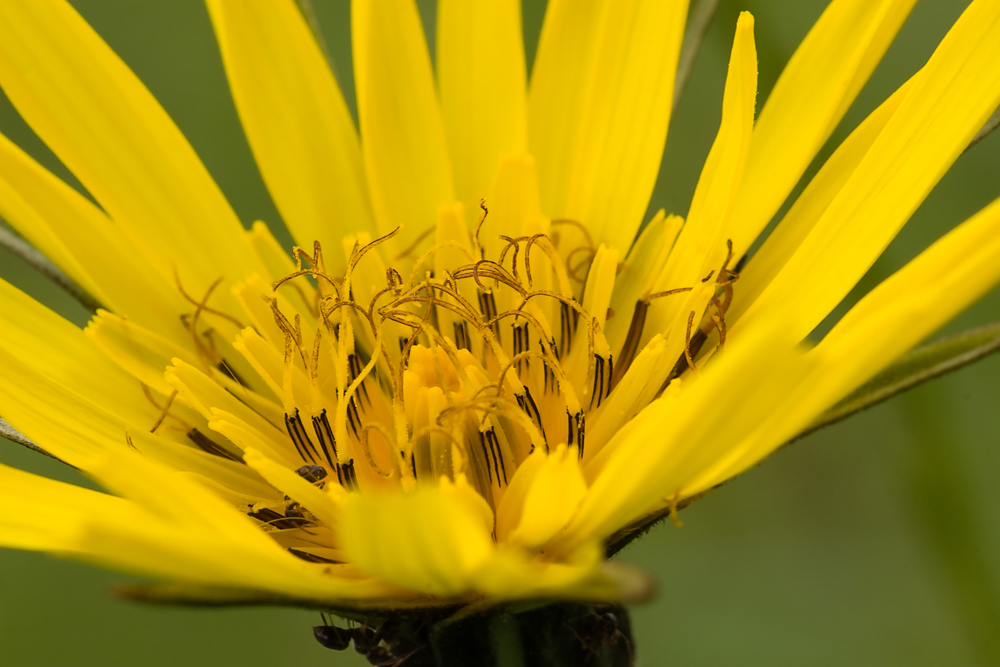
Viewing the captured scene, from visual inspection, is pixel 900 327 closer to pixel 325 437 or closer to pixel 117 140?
pixel 325 437

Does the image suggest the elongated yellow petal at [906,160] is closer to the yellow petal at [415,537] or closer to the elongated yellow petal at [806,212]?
the elongated yellow petal at [806,212]

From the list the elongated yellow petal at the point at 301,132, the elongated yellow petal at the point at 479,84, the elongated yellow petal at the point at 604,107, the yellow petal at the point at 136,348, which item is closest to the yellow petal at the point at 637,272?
the elongated yellow petal at the point at 604,107

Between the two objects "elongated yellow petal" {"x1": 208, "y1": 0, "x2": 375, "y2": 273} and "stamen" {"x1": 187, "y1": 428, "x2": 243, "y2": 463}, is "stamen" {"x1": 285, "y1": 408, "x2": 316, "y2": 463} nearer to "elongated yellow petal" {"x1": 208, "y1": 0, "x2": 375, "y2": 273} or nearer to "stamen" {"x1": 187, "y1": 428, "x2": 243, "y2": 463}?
"stamen" {"x1": 187, "y1": 428, "x2": 243, "y2": 463}

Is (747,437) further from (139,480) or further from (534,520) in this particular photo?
(139,480)

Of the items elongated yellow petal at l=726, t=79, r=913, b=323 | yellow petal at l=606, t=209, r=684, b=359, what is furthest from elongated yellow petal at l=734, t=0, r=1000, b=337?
yellow petal at l=606, t=209, r=684, b=359

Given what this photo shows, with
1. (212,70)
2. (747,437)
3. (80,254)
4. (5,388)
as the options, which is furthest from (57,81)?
(747,437)
